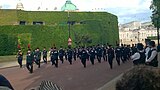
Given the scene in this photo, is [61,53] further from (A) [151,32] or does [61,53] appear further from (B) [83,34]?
(A) [151,32]

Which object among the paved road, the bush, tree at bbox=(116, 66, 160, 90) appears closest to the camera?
tree at bbox=(116, 66, 160, 90)

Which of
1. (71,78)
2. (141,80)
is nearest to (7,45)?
(71,78)

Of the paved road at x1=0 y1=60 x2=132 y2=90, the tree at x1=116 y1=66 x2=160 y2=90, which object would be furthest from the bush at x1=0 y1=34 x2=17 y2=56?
the tree at x1=116 y1=66 x2=160 y2=90

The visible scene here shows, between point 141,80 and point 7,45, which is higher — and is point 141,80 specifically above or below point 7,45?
above

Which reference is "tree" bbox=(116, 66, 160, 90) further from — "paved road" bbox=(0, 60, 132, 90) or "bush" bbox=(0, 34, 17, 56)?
"bush" bbox=(0, 34, 17, 56)

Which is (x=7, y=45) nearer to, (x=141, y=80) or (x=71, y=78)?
(x=71, y=78)

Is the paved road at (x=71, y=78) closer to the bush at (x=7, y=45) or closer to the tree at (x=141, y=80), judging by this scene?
the tree at (x=141, y=80)

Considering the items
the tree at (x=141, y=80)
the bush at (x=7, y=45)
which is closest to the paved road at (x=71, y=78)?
the tree at (x=141, y=80)

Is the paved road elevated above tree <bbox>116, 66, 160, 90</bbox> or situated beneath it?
situated beneath

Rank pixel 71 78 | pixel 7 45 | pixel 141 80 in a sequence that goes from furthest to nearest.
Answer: pixel 7 45
pixel 71 78
pixel 141 80

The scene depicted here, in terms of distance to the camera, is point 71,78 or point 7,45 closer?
point 71,78

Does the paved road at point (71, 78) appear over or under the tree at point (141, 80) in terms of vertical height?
under

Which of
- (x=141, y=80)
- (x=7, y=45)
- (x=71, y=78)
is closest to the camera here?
(x=141, y=80)

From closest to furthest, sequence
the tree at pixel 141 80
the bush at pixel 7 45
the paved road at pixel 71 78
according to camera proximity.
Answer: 1. the tree at pixel 141 80
2. the paved road at pixel 71 78
3. the bush at pixel 7 45
